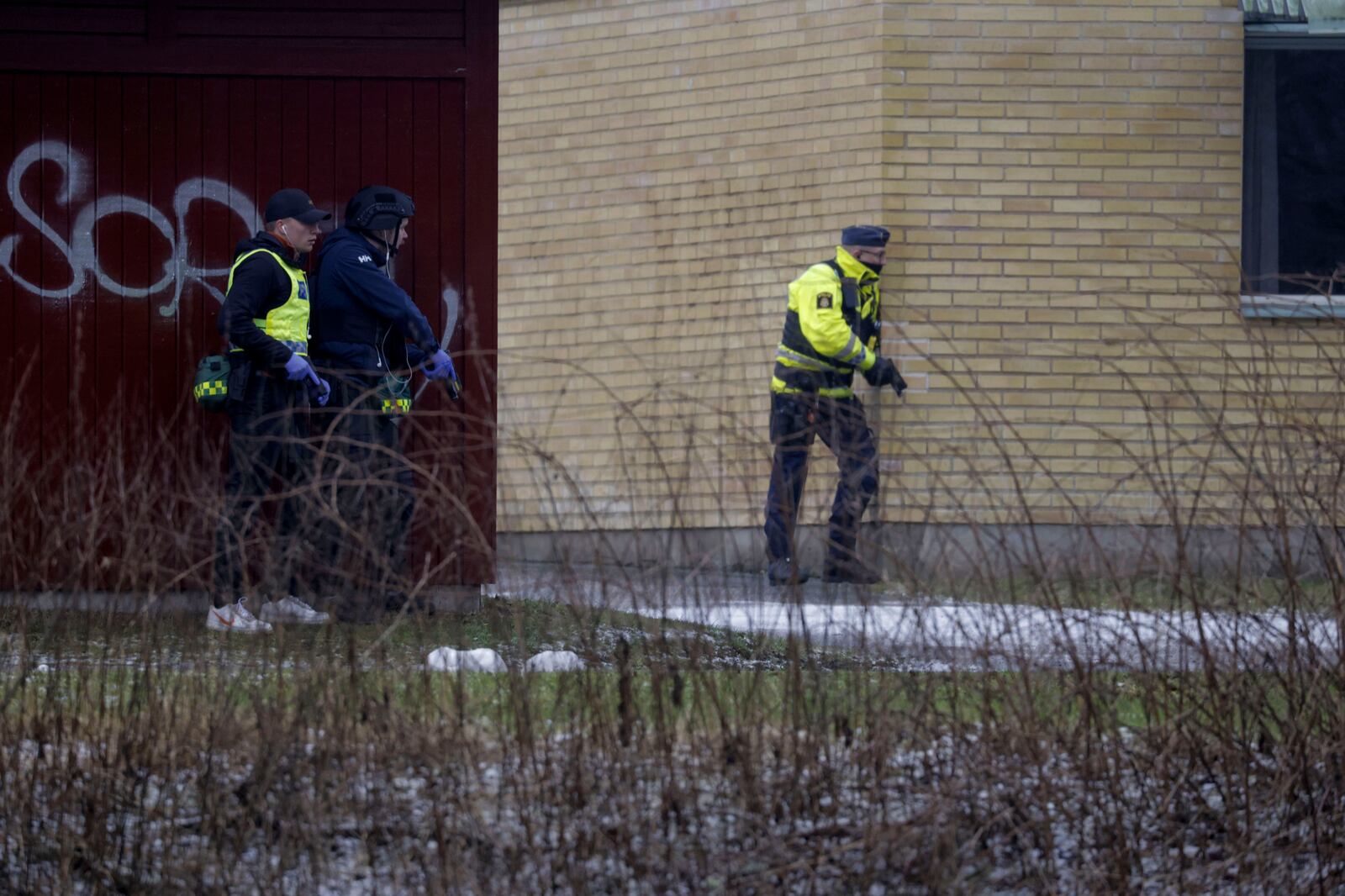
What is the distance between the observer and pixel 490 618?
4906mm

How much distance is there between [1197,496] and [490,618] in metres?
1.84

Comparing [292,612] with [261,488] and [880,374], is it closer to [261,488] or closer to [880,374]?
[261,488]

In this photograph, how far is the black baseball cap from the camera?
7383 millimetres

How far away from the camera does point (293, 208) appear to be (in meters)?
7.39

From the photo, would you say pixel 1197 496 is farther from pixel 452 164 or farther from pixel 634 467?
pixel 452 164

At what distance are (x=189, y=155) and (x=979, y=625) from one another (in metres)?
4.97

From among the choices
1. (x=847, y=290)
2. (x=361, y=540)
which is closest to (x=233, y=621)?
(x=361, y=540)

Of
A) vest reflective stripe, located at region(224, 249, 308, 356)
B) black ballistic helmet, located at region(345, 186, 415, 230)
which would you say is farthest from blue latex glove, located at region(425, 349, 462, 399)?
black ballistic helmet, located at region(345, 186, 415, 230)

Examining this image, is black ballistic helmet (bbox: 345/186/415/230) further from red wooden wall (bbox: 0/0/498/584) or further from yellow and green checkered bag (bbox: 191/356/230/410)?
yellow and green checkered bag (bbox: 191/356/230/410)

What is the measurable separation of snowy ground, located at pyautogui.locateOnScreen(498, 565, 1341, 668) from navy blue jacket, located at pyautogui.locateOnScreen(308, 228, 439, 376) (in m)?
3.34

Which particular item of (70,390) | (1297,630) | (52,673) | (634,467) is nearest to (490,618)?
(634,467)

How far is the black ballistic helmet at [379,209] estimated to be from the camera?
756 centimetres

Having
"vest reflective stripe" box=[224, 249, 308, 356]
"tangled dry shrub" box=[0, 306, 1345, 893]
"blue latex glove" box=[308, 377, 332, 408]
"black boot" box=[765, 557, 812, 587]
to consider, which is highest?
"vest reflective stripe" box=[224, 249, 308, 356]

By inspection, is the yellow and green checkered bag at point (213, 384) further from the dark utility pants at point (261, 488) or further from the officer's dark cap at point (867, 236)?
the officer's dark cap at point (867, 236)
